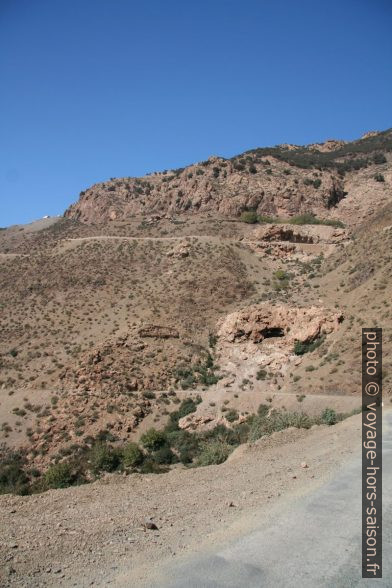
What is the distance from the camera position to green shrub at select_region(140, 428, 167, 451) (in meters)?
19.6

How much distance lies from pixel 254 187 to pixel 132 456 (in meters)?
45.7

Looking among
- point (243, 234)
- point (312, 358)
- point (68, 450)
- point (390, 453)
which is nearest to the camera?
point (390, 453)

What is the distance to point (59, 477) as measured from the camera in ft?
54.3

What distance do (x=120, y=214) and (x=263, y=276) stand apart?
1327 inches

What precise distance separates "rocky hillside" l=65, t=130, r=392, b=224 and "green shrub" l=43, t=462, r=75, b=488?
4285 centimetres

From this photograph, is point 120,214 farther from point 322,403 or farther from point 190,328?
point 322,403

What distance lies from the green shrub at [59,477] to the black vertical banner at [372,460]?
35.7ft

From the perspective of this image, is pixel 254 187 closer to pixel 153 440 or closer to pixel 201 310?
pixel 201 310

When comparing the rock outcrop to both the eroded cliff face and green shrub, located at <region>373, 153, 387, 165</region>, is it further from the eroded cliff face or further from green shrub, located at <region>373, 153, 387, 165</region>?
green shrub, located at <region>373, 153, 387, 165</region>

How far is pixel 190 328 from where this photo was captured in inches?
1249

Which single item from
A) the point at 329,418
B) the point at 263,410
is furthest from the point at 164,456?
the point at 329,418

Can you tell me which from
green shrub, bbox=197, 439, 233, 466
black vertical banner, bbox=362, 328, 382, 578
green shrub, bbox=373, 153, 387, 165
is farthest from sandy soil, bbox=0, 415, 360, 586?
green shrub, bbox=373, 153, 387, 165

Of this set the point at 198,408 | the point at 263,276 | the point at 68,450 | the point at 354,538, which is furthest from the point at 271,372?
the point at 354,538

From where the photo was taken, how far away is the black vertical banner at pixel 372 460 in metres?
6.11
